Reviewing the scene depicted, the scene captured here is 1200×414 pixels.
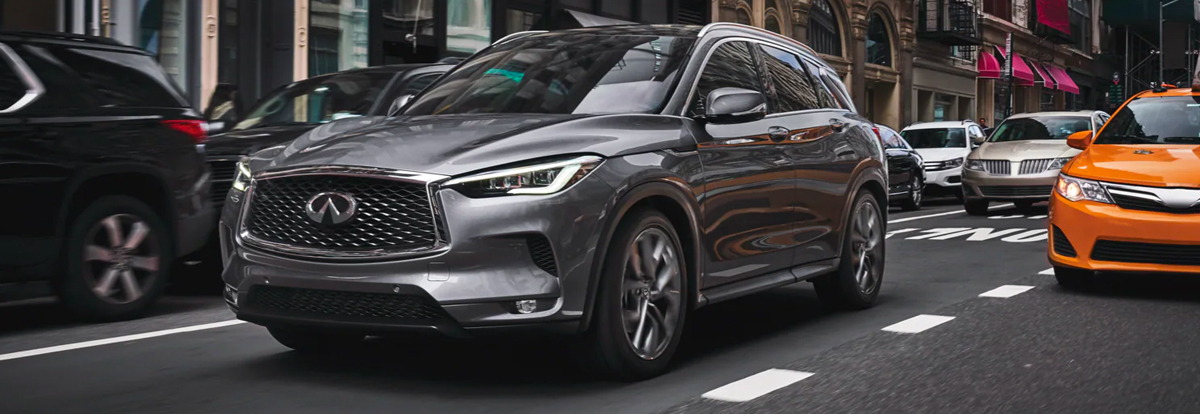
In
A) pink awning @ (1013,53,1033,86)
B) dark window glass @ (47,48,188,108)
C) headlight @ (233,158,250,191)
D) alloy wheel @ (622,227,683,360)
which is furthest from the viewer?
pink awning @ (1013,53,1033,86)

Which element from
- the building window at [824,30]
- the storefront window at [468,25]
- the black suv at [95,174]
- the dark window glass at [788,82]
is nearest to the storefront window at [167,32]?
the storefront window at [468,25]

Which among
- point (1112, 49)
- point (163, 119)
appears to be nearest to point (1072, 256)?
point (163, 119)

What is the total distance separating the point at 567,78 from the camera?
21.1ft

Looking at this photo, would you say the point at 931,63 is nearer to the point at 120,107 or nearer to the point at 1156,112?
the point at 1156,112

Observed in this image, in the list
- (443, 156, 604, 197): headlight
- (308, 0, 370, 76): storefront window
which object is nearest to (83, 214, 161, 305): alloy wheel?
(443, 156, 604, 197): headlight

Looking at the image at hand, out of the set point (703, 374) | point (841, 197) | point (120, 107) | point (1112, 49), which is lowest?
point (703, 374)

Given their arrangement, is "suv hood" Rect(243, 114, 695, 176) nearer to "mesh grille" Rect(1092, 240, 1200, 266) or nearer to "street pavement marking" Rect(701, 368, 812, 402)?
"street pavement marking" Rect(701, 368, 812, 402)

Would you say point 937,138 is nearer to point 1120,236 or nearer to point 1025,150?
point 1025,150

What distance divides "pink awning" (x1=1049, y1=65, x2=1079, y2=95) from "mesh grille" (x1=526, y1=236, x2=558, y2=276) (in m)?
56.5

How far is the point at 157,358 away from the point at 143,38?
12.0 metres

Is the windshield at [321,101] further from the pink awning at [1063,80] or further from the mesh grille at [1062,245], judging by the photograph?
the pink awning at [1063,80]

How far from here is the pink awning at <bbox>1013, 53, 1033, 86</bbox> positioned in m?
50.4

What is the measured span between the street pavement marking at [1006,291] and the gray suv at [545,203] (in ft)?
7.85

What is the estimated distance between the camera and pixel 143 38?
1755 centimetres
